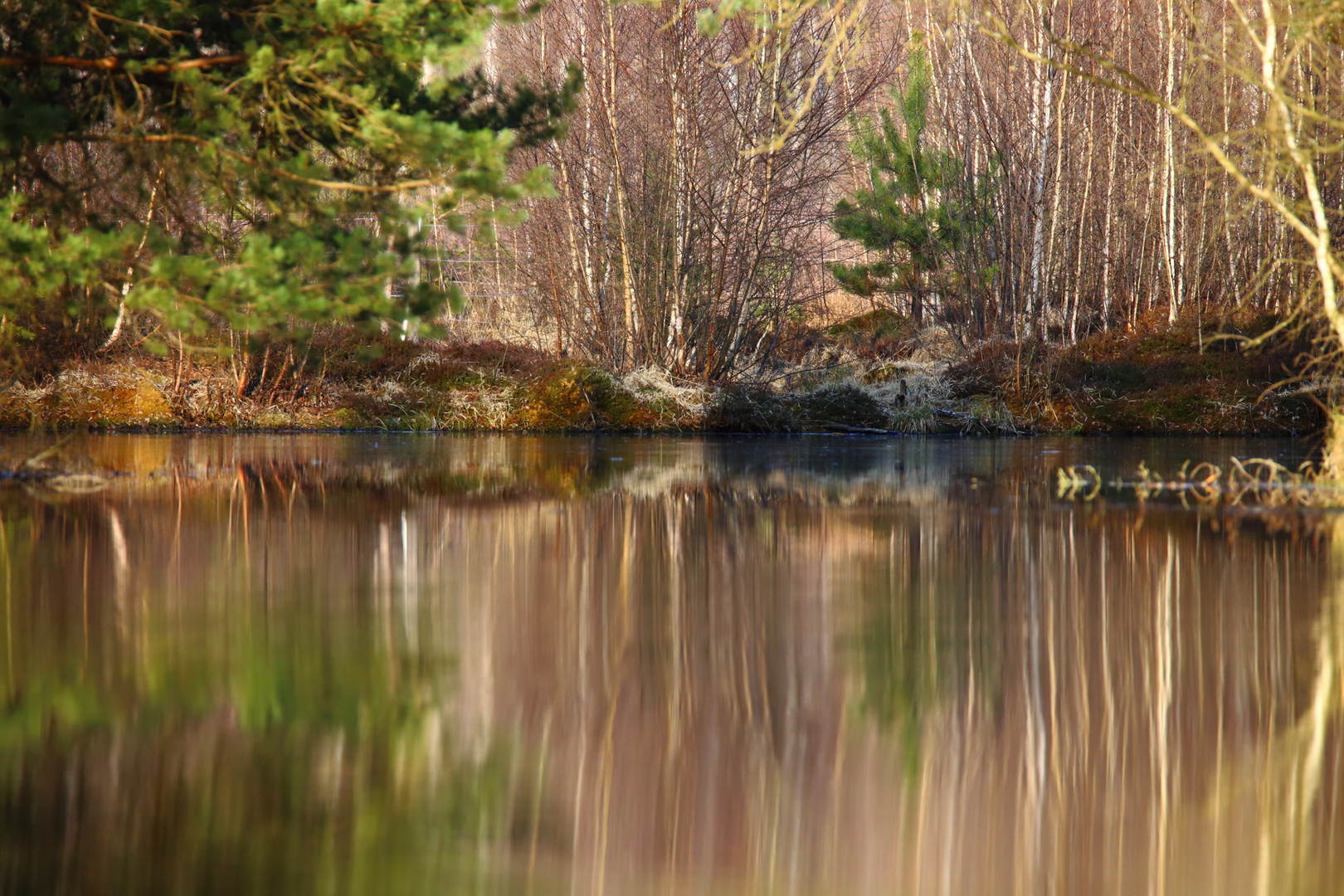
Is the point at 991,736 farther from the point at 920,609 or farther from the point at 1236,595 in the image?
the point at 1236,595

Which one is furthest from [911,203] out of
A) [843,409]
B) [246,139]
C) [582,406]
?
[246,139]

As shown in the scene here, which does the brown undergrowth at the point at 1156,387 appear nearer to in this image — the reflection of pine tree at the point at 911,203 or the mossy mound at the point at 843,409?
the mossy mound at the point at 843,409

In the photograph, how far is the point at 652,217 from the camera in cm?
1769

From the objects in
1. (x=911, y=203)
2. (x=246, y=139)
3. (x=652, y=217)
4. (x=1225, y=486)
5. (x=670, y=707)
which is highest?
(x=911, y=203)

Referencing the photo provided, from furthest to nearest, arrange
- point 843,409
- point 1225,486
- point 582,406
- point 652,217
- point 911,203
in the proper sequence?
1. point 911,203
2. point 843,409
3. point 582,406
4. point 652,217
5. point 1225,486

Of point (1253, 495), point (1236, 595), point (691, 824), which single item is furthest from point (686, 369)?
point (691, 824)

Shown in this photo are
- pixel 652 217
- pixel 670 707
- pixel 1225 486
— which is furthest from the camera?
pixel 652 217

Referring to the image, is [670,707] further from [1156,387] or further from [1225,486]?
[1156,387]

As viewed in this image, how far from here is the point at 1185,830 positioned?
2.81 metres

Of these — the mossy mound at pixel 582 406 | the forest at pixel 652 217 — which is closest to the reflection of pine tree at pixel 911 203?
the forest at pixel 652 217

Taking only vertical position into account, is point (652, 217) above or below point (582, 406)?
above

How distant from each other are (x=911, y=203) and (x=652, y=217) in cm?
813

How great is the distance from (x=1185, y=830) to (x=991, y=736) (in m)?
0.71

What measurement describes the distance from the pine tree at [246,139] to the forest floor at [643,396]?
963 centimetres
